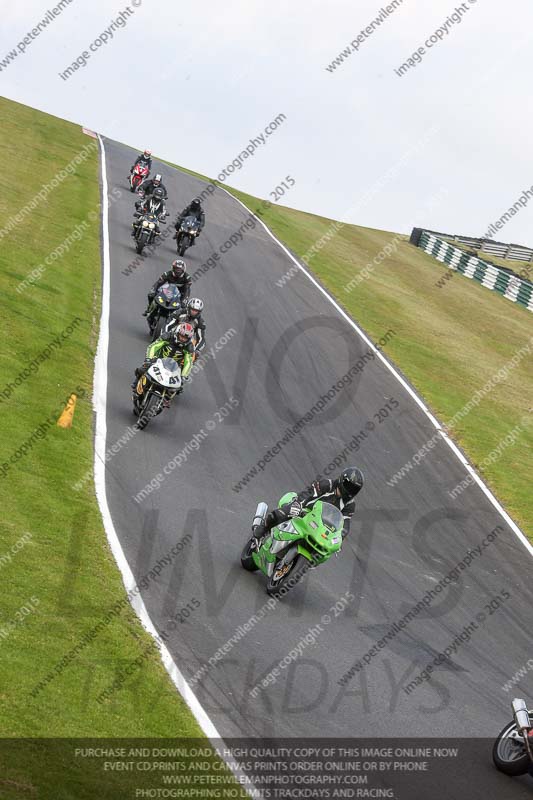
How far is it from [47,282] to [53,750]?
17.7 meters

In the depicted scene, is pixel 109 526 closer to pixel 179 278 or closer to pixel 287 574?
pixel 287 574

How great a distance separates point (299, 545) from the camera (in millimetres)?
12945

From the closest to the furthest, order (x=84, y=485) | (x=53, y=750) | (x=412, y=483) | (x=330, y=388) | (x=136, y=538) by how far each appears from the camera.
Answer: (x=53, y=750) → (x=136, y=538) → (x=84, y=485) → (x=412, y=483) → (x=330, y=388)

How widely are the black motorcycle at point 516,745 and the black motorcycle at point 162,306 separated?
45.8ft

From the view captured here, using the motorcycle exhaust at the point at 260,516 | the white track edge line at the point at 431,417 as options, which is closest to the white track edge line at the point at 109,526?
the motorcycle exhaust at the point at 260,516

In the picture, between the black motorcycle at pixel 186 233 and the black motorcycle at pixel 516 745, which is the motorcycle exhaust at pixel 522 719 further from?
the black motorcycle at pixel 186 233

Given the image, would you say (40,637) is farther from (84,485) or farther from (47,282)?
(47,282)

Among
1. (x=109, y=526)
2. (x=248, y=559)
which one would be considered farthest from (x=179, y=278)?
(x=248, y=559)

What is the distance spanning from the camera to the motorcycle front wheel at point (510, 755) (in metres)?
10.5

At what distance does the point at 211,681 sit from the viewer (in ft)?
34.8

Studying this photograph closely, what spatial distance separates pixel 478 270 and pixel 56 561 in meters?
42.2

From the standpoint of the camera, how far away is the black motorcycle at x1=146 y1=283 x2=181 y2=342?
23203 mm

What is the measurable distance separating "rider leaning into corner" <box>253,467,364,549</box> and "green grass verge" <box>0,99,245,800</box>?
2.11m

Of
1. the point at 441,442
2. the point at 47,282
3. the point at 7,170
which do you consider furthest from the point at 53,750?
the point at 7,170
